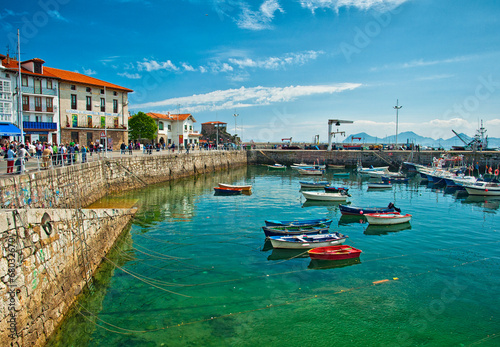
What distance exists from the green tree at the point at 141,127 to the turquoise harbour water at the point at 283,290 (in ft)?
154

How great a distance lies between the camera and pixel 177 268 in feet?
51.7

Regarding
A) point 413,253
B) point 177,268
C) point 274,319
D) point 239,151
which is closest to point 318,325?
point 274,319

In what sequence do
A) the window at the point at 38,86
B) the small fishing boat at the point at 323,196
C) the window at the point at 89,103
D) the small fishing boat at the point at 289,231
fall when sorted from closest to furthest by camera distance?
1. the small fishing boat at the point at 289,231
2. the small fishing boat at the point at 323,196
3. the window at the point at 38,86
4. the window at the point at 89,103

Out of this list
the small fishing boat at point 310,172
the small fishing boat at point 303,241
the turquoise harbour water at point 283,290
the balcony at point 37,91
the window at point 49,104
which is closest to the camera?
the turquoise harbour water at point 283,290

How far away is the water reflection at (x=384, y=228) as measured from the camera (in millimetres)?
23022

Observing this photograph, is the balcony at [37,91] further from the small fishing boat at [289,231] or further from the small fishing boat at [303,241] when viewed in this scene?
the small fishing boat at [303,241]

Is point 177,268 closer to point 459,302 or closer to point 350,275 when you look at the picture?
point 350,275

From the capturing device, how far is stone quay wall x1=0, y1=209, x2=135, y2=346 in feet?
26.4

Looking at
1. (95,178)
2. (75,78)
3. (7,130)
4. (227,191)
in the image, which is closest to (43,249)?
(95,178)

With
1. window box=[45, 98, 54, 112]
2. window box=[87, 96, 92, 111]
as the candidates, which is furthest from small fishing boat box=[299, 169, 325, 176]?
window box=[45, 98, 54, 112]

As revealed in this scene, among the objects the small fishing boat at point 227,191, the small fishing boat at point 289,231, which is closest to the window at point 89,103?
the small fishing boat at point 227,191

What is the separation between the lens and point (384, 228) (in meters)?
24.1

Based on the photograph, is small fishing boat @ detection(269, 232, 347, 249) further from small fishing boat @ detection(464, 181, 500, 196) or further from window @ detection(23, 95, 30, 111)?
window @ detection(23, 95, 30, 111)

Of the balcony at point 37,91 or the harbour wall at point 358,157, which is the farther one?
the harbour wall at point 358,157
